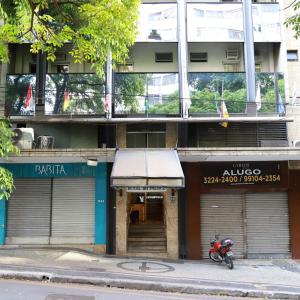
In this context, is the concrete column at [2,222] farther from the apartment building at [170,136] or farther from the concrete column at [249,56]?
the concrete column at [249,56]

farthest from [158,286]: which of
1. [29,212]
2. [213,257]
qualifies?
[29,212]

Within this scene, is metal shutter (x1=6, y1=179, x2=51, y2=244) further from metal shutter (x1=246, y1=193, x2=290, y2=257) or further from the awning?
metal shutter (x1=246, y1=193, x2=290, y2=257)

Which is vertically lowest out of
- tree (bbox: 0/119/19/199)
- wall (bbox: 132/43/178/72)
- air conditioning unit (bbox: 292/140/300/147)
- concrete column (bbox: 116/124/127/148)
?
tree (bbox: 0/119/19/199)

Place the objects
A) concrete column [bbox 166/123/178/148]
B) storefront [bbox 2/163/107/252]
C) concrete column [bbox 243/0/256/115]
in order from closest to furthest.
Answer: concrete column [bbox 243/0/256/115] → storefront [bbox 2/163/107/252] → concrete column [bbox 166/123/178/148]

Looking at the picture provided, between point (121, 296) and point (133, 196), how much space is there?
9901 mm

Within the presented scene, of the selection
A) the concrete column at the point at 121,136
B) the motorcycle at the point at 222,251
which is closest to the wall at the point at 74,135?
the concrete column at the point at 121,136

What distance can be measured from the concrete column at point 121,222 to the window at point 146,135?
2078 mm

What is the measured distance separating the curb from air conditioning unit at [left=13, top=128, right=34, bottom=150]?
16.9 feet

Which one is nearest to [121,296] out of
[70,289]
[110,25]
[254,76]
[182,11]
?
[70,289]

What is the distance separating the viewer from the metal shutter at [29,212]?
610 inches

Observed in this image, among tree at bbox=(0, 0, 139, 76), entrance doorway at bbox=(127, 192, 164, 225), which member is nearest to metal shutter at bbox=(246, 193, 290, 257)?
entrance doorway at bbox=(127, 192, 164, 225)

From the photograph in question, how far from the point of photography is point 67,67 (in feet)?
55.4

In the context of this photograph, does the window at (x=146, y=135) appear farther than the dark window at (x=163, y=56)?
No

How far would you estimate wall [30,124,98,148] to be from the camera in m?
16.4
